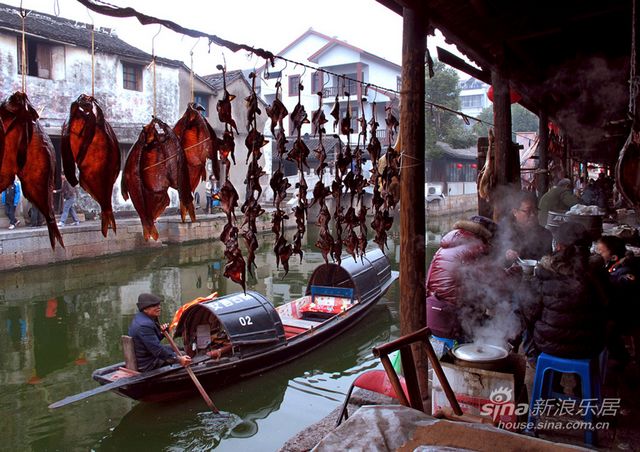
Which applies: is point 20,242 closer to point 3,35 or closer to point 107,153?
point 3,35

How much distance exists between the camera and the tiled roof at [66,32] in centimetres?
1953

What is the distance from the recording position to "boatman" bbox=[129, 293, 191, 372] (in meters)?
8.34

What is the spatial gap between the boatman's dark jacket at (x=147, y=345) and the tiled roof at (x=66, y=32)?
15.7m

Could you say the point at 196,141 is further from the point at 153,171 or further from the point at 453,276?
the point at 453,276

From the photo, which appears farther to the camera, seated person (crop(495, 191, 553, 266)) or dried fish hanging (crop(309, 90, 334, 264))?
seated person (crop(495, 191, 553, 266))

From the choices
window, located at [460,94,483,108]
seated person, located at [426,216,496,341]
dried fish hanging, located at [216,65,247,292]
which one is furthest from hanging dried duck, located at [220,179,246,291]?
window, located at [460,94,483,108]

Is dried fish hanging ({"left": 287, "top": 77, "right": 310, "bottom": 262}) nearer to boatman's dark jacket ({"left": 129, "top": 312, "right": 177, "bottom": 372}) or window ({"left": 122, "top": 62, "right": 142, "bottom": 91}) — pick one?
boatman's dark jacket ({"left": 129, "top": 312, "right": 177, "bottom": 372})

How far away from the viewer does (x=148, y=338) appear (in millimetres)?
8359

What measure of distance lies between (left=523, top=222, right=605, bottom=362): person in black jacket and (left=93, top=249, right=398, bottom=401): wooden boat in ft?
20.0

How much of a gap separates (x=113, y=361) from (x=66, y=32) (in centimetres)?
1651

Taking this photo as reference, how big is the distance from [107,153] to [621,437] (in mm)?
4737

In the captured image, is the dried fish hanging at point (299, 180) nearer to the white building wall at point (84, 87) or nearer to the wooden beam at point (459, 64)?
the wooden beam at point (459, 64)

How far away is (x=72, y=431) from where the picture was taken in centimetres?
851

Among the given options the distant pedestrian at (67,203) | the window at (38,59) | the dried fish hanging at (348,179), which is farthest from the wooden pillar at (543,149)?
the window at (38,59)
